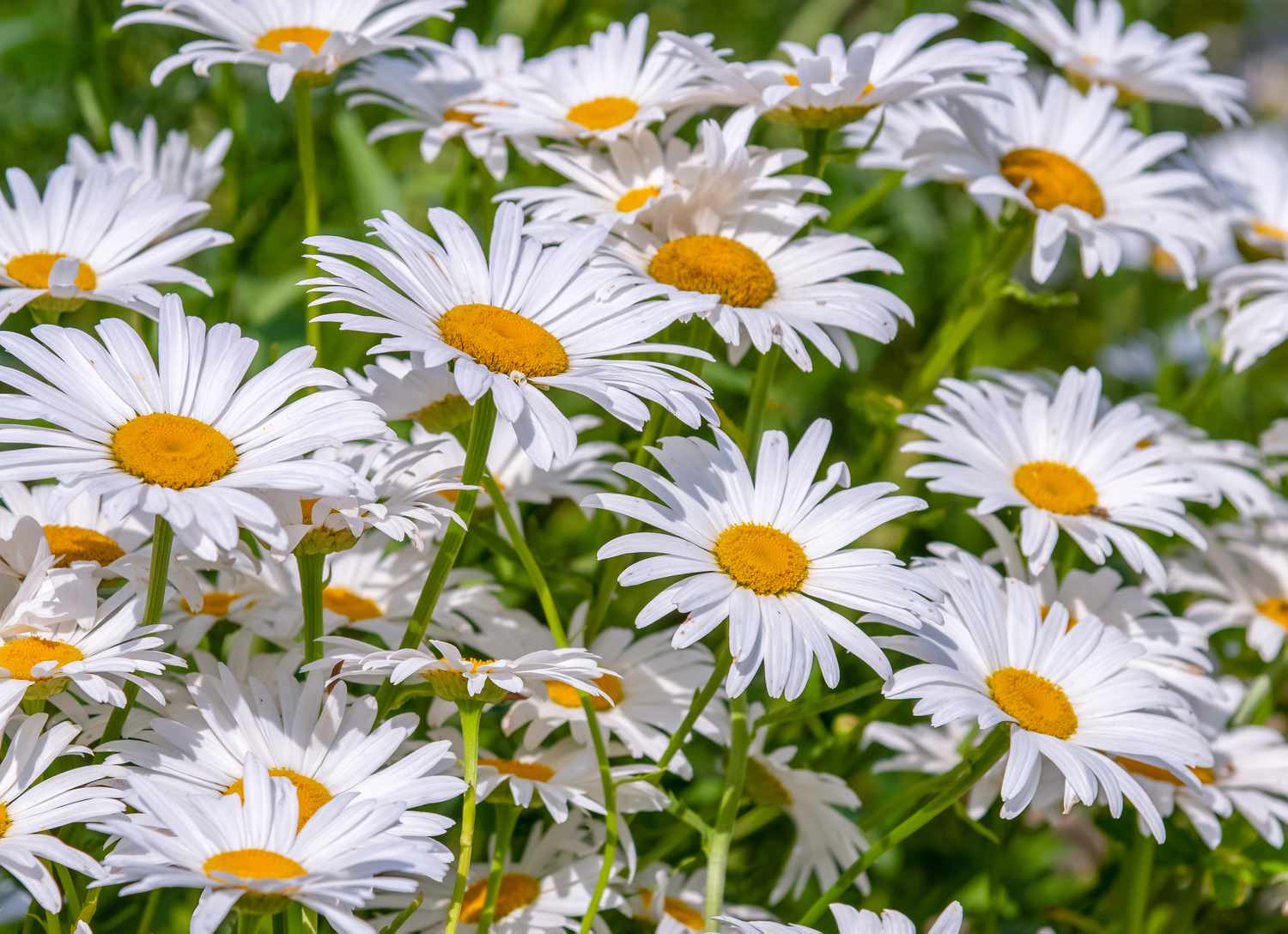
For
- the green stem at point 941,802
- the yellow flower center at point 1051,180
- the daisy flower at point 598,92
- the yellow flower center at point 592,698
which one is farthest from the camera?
the yellow flower center at point 1051,180

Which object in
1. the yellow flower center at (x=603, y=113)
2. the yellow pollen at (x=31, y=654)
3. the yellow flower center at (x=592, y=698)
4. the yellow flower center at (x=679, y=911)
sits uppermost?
the yellow flower center at (x=603, y=113)

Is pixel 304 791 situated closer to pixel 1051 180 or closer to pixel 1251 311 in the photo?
pixel 1051 180

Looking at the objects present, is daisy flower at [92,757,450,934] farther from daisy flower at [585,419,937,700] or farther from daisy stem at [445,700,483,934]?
daisy flower at [585,419,937,700]

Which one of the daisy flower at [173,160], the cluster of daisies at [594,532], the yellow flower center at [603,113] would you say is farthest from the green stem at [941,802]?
the daisy flower at [173,160]

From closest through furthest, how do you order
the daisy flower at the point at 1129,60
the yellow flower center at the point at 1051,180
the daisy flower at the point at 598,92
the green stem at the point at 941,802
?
the green stem at the point at 941,802
the daisy flower at the point at 598,92
the yellow flower center at the point at 1051,180
the daisy flower at the point at 1129,60

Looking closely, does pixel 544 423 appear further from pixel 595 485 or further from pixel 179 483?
pixel 595 485

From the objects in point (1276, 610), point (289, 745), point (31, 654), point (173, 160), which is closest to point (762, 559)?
point (289, 745)

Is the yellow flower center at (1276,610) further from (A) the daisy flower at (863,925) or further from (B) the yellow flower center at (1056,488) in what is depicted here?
(A) the daisy flower at (863,925)
